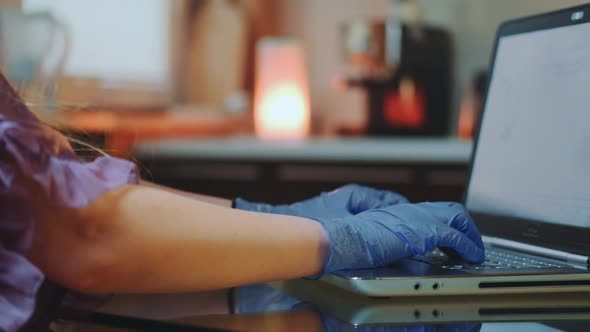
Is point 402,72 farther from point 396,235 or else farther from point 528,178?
point 396,235

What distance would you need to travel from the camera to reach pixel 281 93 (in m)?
2.90

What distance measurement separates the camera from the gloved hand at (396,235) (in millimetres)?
634

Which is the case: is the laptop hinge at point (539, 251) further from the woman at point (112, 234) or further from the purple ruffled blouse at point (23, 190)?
the purple ruffled blouse at point (23, 190)

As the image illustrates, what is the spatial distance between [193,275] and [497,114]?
1.84 ft

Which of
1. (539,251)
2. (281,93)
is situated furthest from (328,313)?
(281,93)

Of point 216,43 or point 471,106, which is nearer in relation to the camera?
point 471,106

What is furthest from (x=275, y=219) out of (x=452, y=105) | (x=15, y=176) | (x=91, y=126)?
(x=452, y=105)

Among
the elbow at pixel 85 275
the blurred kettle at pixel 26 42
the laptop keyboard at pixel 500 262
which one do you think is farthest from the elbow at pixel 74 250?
the blurred kettle at pixel 26 42

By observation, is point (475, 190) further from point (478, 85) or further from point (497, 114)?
point (478, 85)

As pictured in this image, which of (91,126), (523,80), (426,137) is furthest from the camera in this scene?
(426,137)

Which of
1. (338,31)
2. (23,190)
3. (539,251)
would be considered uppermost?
(338,31)

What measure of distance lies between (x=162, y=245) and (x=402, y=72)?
82.8 inches

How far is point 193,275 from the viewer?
0.56 meters

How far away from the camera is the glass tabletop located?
0.54 m
